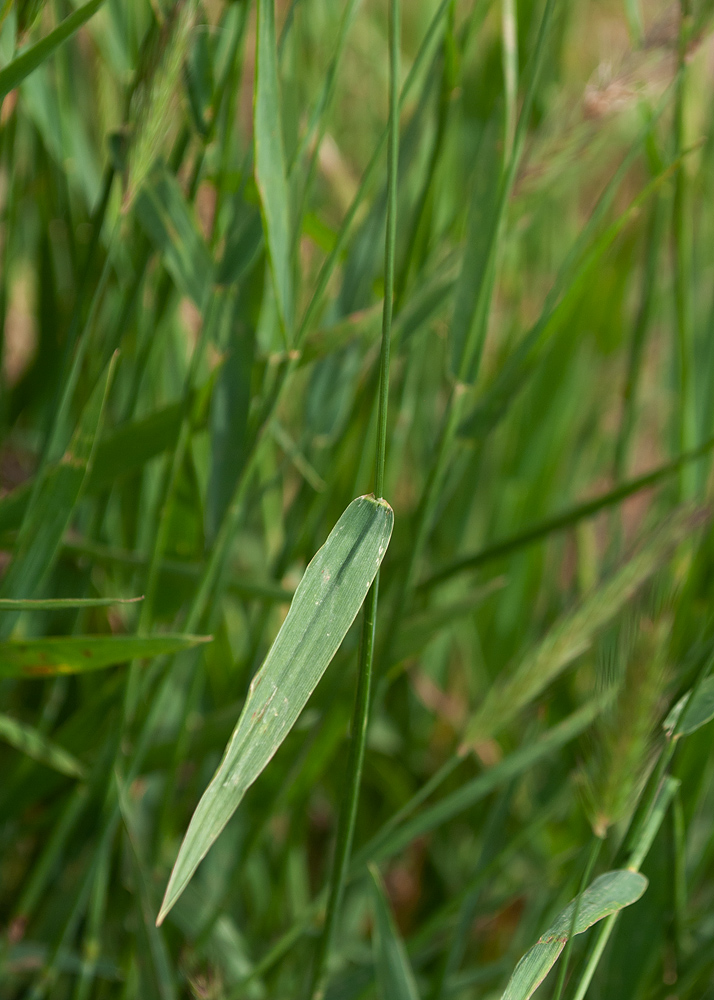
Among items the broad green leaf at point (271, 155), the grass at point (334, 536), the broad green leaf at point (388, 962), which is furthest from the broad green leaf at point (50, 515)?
the broad green leaf at point (388, 962)

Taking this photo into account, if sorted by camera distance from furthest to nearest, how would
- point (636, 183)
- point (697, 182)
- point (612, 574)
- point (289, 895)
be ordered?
point (636, 183)
point (697, 182)
point (289, 895)
point (612, 574)

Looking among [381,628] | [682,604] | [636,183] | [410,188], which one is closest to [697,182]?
[410,188]

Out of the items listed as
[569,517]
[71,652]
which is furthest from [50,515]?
[569,517]

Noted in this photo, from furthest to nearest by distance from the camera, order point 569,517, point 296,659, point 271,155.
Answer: point 569,517, point 271,155, point 296,659

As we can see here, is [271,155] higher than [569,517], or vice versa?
[271,155]

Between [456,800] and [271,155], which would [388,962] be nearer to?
[456,800]

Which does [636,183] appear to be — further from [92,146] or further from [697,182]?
[92,146]
